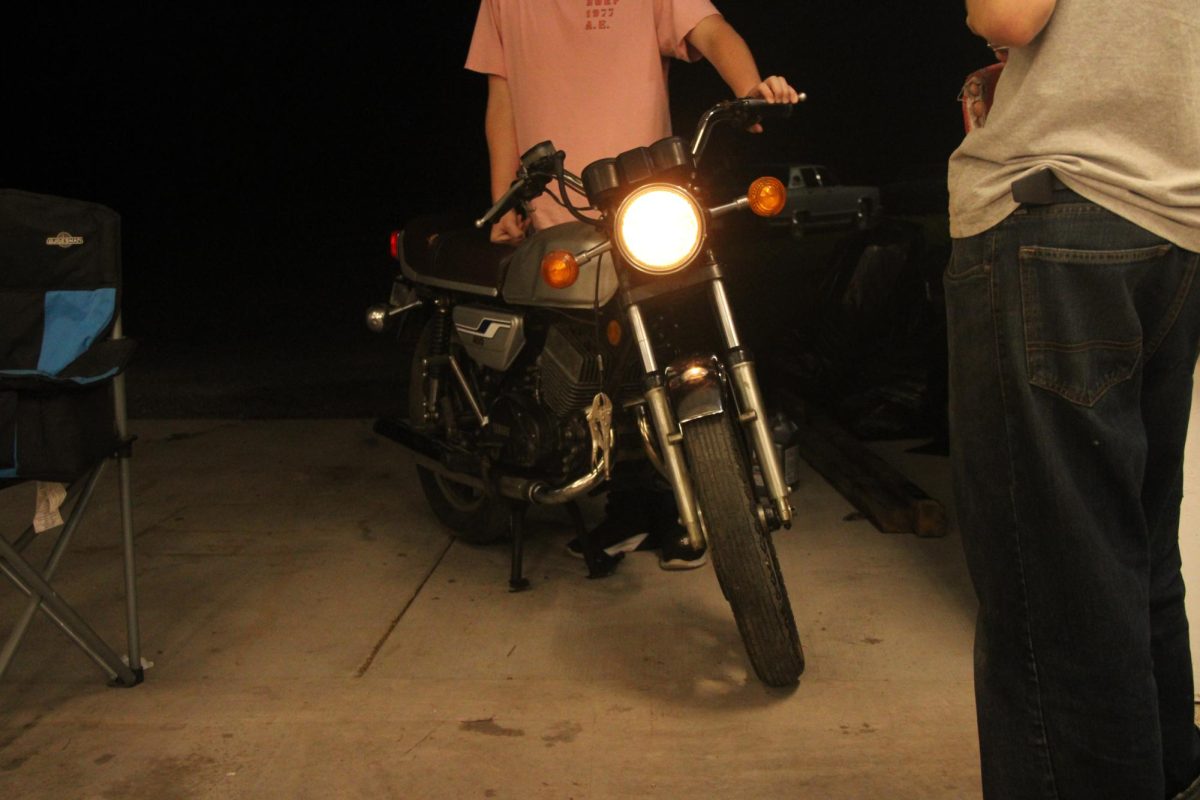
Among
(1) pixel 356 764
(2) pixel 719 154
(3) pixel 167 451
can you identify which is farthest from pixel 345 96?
(1) pixel 356 764

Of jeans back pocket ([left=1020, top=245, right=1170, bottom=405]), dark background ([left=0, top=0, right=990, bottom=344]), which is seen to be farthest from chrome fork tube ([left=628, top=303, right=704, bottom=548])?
dark background ([left=0, top=0, right=990, bottom=344])

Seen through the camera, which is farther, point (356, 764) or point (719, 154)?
point (719, 154)

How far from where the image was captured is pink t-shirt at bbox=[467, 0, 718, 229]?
11.9ft

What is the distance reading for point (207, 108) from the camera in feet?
70.2

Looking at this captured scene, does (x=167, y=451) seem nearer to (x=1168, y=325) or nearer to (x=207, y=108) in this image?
(x=1168, y=325)

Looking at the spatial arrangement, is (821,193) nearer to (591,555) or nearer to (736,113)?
(591,555)

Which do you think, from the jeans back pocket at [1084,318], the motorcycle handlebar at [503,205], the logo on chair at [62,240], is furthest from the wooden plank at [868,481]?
the logo on chair at [62,240]

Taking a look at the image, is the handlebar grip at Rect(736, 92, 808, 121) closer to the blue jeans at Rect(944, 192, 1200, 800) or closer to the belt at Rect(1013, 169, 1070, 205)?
the blue jeans at Rect(944, 192, 1200, 800)

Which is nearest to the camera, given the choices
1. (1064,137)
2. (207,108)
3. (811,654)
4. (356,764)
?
(1064,137)

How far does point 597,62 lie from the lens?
3.67m

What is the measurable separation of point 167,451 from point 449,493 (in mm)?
1945

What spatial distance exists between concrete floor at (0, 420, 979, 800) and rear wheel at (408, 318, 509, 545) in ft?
0.27

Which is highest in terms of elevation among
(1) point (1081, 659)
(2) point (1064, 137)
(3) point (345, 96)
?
(3) point (345, 96)

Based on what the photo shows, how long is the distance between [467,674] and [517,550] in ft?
2.30
